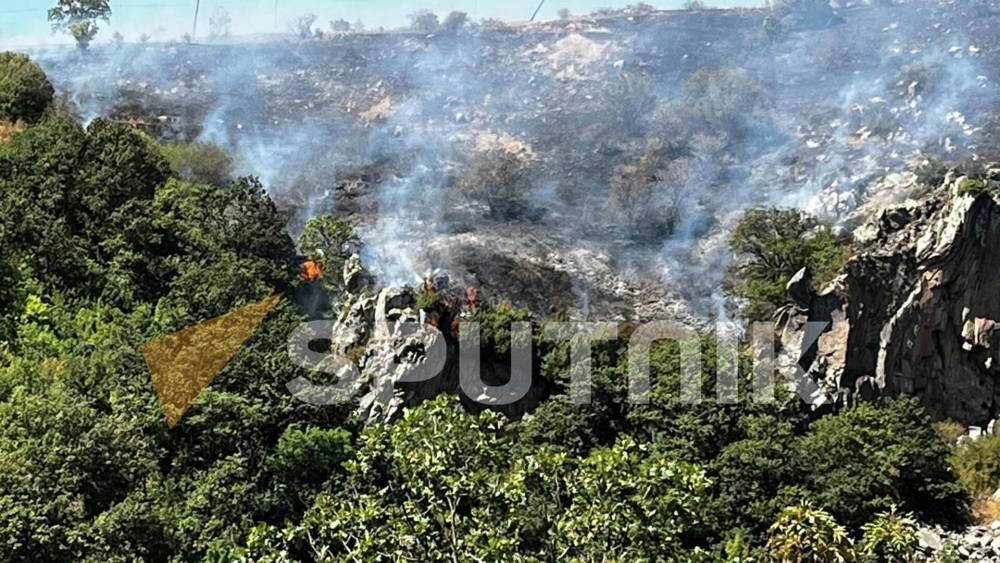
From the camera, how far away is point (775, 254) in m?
36.3

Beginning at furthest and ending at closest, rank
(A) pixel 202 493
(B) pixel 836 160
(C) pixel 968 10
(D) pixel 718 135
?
(C) pixel 968 10
(D) pixel 718 135
(B) pixel 836 160
(A) pixel 202 493

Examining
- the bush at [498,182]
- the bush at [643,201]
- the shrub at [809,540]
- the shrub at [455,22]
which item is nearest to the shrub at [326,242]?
the bush at [498,182]

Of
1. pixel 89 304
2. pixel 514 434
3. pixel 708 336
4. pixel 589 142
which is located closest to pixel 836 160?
pixel 589 142

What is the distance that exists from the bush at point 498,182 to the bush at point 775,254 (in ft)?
24.9

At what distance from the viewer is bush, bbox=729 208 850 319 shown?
113 feet

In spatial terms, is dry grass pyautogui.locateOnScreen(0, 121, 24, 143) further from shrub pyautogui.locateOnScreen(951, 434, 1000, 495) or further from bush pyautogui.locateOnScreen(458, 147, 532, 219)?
shrub pyautogui.locateOnScreen(951, 434, 1000, 495)

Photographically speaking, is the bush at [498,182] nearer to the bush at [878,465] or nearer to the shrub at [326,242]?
the shrub at [326,242]

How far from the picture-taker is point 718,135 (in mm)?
48156

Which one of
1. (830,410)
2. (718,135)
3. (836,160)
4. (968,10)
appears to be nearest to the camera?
(830,410)

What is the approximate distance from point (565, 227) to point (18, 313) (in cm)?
1740

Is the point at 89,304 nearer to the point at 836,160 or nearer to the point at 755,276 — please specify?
the point at 755,276
